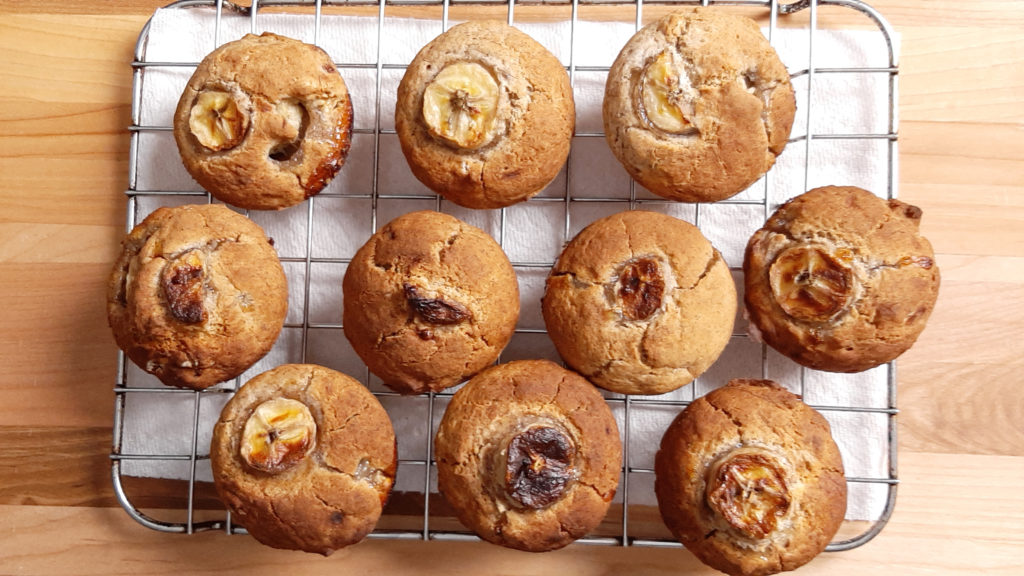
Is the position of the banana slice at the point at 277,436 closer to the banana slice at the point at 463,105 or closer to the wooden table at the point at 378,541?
the wooden table at the point at 378,541

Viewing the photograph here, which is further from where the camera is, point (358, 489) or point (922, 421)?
point (922, 421)

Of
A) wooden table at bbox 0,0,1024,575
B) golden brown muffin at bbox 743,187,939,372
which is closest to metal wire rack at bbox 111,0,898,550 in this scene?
wooden table at bbox 0,0,1024,575

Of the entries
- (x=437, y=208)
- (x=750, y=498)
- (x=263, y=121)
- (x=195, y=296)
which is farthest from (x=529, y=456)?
(x=263, y=121)

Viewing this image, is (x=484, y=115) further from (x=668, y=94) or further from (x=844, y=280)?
(x=844, y=280)

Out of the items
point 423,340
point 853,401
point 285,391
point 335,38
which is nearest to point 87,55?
point 335,38

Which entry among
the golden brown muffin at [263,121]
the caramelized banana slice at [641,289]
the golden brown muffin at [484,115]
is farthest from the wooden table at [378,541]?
the golden brown muffin at [484,115]

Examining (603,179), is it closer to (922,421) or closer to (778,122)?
(778,122)

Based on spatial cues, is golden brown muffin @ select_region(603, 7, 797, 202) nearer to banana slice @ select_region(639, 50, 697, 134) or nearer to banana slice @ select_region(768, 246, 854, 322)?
banana slice @ select_region(639, 50, 697, 134)
